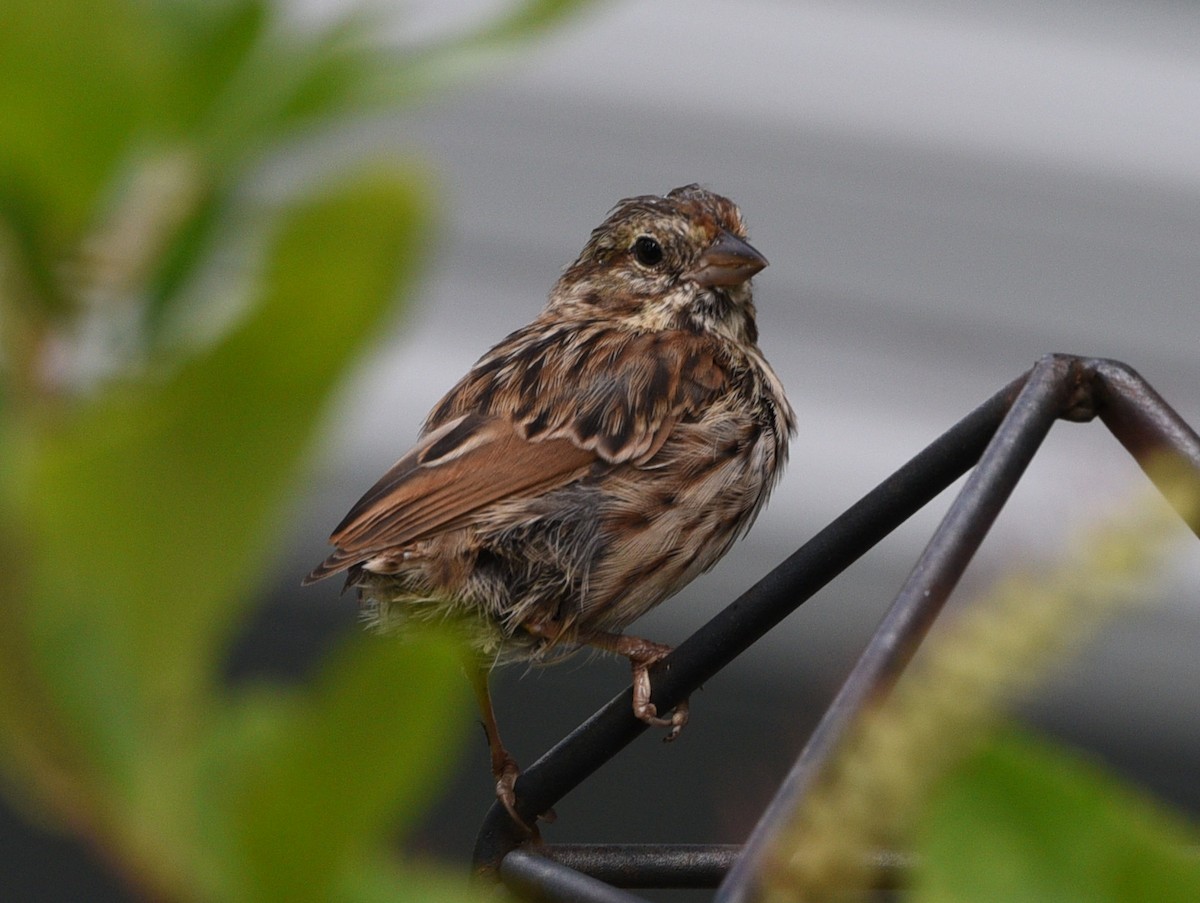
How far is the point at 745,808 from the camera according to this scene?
0.83m

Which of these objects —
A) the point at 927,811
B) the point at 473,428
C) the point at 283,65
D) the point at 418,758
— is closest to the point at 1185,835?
the point at 927,811

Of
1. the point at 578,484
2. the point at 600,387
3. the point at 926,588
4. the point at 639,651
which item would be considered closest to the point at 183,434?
the point at 926,588

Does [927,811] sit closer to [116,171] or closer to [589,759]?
[116,171]

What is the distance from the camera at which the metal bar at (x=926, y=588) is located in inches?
25.7

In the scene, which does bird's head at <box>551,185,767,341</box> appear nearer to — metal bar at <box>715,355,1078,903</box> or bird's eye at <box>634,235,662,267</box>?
bird's eye at <box>634,235,662,267</box>

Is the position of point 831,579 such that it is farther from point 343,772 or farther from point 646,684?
point 343,772

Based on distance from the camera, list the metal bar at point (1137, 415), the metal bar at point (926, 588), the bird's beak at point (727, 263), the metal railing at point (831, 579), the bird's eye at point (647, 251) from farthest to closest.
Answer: the bird's eye at point (647, 251) < the bird's beak at point (727, 263) < the metal bar at point (1137, 415) < the metal railing at point (831, 579) < the metal bar at point (926, 588)

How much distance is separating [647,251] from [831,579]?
2352mm

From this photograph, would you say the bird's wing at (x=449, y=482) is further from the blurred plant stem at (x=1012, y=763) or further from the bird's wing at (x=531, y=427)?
the blurred plant stem at (x=1012, y=763)

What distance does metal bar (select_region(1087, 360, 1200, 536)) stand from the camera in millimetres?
1160

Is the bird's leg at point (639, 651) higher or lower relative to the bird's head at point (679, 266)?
lower

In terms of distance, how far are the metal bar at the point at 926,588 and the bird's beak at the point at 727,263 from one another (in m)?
2.24

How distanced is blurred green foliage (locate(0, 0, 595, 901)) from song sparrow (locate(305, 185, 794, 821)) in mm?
2279

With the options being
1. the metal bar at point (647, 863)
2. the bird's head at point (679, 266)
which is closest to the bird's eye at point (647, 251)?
the bird's head at point (679, 266)
